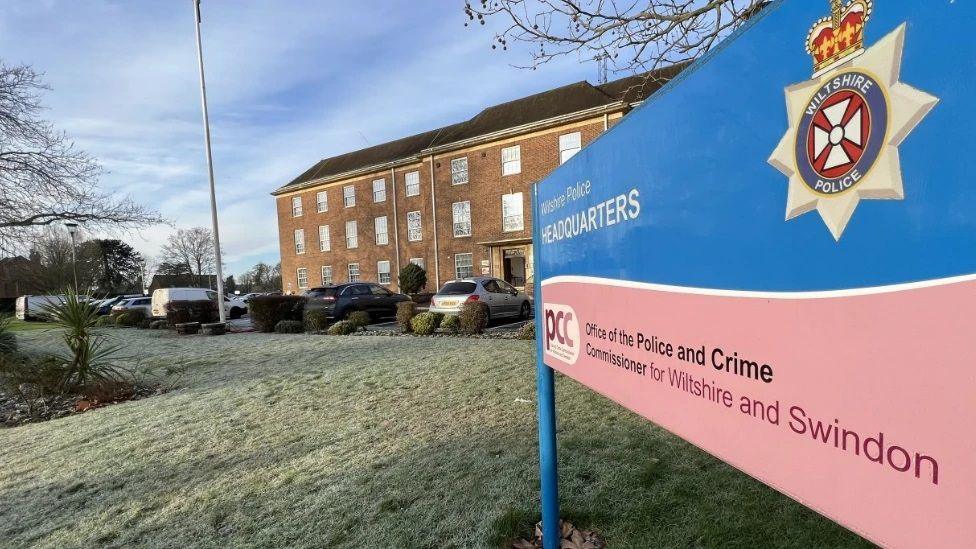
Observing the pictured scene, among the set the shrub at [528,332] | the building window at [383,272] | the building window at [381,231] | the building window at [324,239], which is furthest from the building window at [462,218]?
the shrub at [528,332]

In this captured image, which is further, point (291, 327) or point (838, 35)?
point (291, 327)

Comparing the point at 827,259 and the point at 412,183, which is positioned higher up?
the point at 412,183

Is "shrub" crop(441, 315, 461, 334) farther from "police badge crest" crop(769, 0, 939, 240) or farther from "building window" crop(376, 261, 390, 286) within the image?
"building window" crop(376, 261, 390, 286)

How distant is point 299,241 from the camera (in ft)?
125

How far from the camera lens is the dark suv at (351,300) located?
16.2m

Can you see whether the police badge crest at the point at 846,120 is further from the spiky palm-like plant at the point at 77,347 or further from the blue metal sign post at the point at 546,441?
the spiky palm-like plant at the point at 77,347

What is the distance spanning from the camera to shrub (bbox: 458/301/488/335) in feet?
36.9

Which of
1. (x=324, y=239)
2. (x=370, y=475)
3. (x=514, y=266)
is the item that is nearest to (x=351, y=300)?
(x=514, y=266)

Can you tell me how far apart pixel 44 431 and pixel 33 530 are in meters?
3.31

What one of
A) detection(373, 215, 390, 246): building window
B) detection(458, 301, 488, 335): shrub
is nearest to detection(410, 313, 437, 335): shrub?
detection(458, 301, 488, 335): shrub

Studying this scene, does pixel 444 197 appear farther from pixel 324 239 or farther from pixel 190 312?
pixel 190 312

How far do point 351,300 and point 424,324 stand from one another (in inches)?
227

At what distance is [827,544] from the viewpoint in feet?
8.13

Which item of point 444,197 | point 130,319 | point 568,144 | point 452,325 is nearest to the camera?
point 452,325
